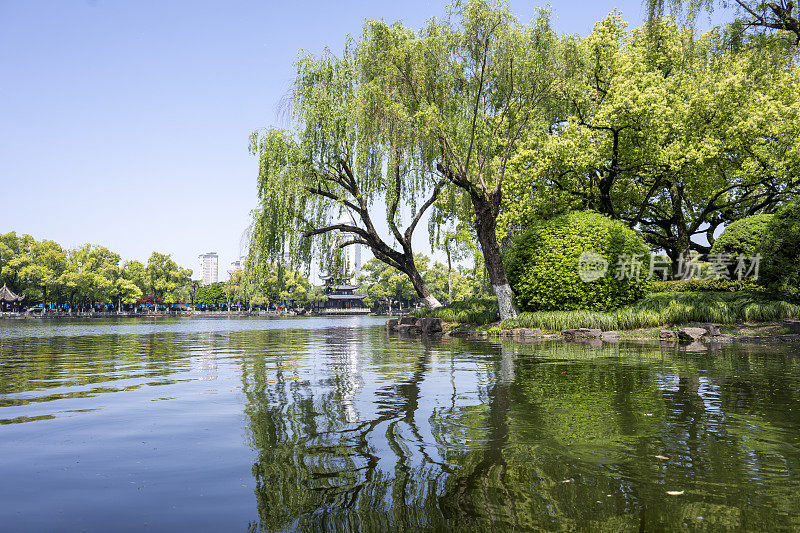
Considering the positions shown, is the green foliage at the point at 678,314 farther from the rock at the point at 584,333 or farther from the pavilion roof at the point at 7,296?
the pavilion roof at the point at 7,296

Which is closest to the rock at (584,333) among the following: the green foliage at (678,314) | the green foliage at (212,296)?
the green foliage at (678,314)

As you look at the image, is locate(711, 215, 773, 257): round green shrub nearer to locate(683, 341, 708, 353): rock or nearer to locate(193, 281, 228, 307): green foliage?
locate(683, 341, 708, 353): rock

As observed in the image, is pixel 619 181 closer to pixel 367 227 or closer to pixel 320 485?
pixel 367 227

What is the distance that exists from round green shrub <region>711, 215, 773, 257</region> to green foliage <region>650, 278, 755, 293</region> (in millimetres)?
1812

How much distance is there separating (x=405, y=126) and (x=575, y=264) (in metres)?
9.05

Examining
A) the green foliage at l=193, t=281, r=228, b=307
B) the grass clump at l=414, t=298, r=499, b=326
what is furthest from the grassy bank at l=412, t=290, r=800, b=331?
the green foliage at l=193, t=281, r=228, b=307

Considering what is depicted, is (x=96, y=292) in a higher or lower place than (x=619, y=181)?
lower

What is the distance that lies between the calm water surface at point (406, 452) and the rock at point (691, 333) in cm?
805

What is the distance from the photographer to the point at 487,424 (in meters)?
5.49

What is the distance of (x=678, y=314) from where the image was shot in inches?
760

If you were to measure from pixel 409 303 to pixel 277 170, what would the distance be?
83.2m

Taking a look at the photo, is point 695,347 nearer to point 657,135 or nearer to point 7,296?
point 657,135

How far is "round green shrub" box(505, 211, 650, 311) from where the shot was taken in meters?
21.0

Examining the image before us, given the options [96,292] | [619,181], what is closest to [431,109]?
[619,181]
